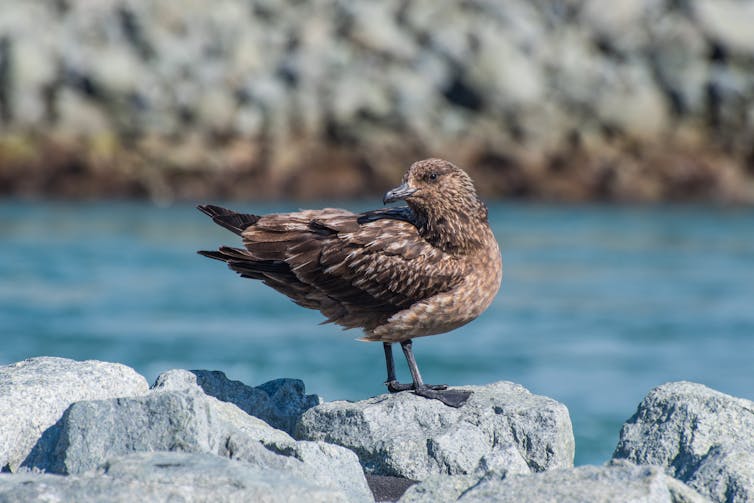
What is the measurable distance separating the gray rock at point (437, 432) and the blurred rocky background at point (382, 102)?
91.5 ft

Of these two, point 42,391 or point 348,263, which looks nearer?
point 42,391

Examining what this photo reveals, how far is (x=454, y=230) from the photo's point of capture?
6641 millimetres

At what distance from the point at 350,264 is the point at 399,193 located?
1.85ft

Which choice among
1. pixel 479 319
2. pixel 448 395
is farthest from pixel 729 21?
pixel 448 395

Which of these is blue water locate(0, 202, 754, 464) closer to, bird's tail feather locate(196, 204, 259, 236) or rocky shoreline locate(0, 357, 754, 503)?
rocky shoreline locate(0, 357, 754, 503)

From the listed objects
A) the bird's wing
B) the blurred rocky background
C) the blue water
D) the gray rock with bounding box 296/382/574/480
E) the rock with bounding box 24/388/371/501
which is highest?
the blurred rocky background

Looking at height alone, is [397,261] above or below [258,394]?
above

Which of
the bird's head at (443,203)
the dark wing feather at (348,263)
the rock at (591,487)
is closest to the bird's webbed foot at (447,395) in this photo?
the dark wing feather at (348,263)

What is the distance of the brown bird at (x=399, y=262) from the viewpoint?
6.49 m

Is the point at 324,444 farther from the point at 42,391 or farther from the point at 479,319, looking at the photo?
the point at 479,319

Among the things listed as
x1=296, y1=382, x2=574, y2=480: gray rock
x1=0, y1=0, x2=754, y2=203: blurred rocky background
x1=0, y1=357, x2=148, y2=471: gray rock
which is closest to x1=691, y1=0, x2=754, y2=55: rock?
x1=0, y1=0, x2=754, y2=203: blurred rocky background

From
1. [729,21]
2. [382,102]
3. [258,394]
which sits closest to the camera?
[258,394]

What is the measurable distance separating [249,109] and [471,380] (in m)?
22.4

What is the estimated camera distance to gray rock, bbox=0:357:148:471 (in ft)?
17.3
